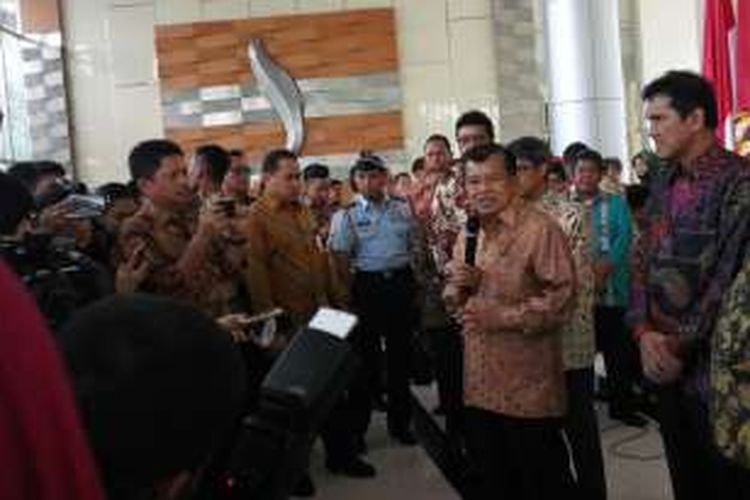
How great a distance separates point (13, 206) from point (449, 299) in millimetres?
1213

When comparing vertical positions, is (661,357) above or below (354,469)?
above

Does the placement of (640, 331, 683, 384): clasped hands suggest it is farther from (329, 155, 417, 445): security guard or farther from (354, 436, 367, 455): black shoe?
(329, 155, 417, 445): security guard

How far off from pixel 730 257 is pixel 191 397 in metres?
1.80

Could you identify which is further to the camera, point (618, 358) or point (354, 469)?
point (618, 358)

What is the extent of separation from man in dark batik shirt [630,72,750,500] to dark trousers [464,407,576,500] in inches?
11.5

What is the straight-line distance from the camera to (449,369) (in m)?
4.09

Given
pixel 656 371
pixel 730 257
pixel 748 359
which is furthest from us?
pixel 656 371

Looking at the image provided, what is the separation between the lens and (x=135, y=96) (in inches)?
357

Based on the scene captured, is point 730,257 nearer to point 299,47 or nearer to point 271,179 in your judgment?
point 271,179

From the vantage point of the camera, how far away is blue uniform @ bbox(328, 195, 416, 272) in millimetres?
4680

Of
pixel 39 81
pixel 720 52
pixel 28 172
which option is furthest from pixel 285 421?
pixel 39 81

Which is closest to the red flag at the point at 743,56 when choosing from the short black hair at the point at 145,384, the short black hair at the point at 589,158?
the short black hair at the point at 589,158

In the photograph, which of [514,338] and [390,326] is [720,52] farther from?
[514,338]

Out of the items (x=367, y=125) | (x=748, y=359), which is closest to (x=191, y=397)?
Answer: (x=748, y=359)
